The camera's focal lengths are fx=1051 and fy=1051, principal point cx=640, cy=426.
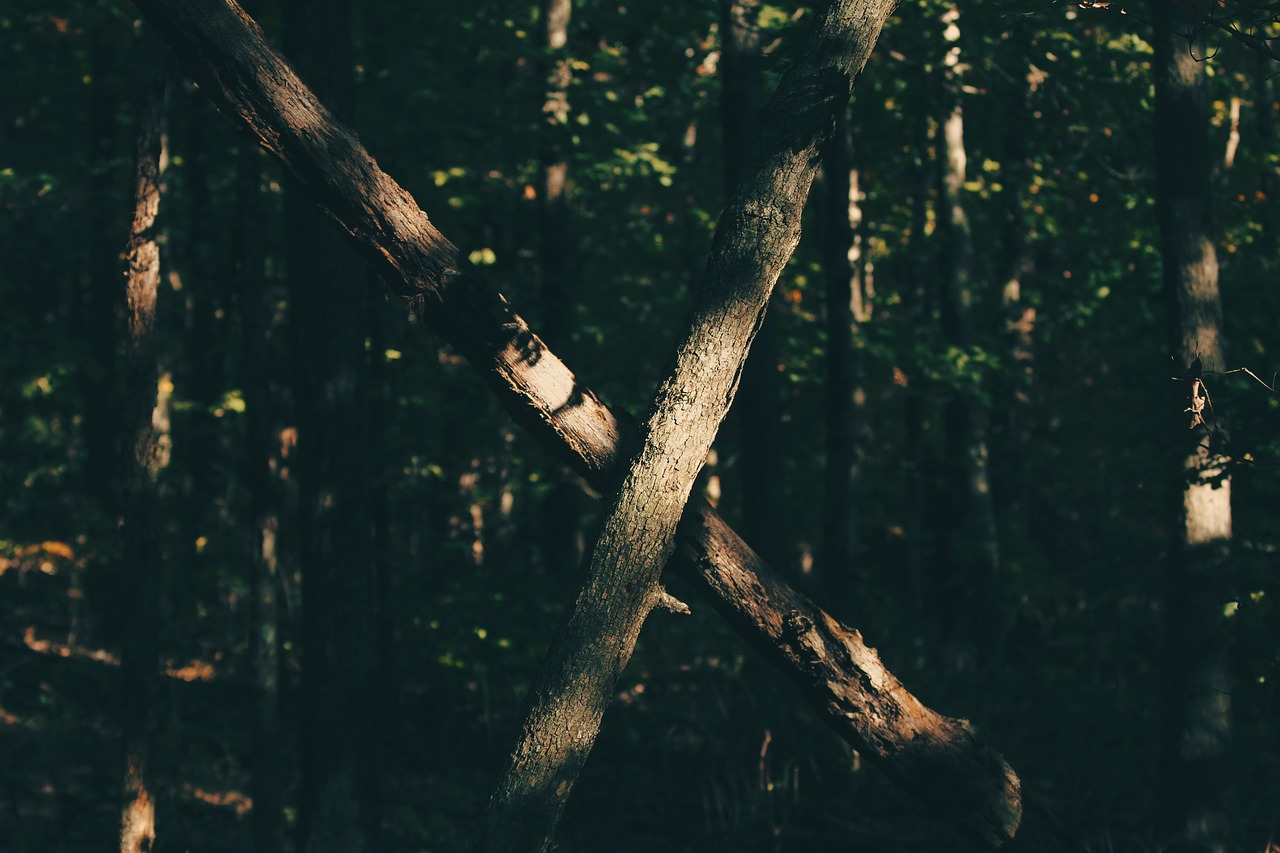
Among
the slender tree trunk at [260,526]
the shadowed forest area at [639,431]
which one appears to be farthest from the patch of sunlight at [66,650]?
the slender tree trunk at [260,526]

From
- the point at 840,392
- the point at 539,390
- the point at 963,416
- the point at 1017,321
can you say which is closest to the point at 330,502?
the point at 539,390

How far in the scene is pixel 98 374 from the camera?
7.36 metres

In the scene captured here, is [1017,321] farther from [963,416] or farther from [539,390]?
[539,390]

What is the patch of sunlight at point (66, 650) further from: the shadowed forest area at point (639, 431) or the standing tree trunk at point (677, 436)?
the standing tree trunk at point (677, 436)

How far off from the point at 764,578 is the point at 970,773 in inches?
42.5

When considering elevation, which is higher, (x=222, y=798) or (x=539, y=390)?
(x=539, y=390)

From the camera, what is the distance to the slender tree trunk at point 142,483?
5.89 m

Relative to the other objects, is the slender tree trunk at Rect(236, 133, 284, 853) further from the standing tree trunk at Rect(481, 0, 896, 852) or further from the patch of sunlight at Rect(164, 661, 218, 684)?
the patch of sunlight at Rect(164, 661, 218, 684)

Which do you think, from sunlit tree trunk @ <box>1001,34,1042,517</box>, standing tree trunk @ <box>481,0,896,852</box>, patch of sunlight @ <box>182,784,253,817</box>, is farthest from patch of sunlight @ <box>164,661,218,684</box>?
sunlit tree trunk @ <box>1001,34,1042,517</box>

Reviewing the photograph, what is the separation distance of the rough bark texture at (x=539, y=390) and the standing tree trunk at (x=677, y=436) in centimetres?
15

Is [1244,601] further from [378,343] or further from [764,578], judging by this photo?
[378,343]

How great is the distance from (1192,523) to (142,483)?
6.10 meters

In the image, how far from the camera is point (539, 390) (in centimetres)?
370

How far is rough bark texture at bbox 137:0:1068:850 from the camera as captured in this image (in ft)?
11.3
